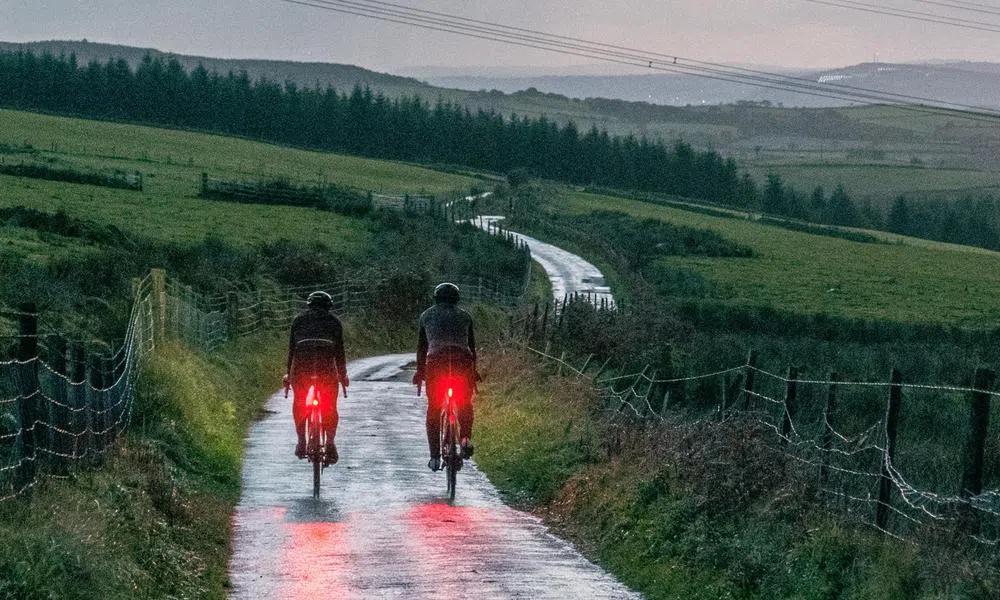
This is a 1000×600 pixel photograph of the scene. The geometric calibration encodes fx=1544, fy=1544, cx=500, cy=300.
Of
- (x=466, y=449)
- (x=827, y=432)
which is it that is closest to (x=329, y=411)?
(x=466, y=449)

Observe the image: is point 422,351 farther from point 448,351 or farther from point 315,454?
point 315,454

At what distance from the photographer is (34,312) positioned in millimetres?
10758

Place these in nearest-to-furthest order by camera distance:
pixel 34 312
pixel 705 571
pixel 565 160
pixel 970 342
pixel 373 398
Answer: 1. pixel 34 312
2. pixel 705 571
3. pixel 373 398
4. pixel 970 342
5. pixel 565 160

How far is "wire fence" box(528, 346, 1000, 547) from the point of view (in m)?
10.0

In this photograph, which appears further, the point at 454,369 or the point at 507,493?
the point at 507,493

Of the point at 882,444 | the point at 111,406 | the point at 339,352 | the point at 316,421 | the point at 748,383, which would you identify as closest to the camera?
the point at 111,406

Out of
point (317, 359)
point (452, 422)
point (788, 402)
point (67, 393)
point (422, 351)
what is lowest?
point (452, 422)

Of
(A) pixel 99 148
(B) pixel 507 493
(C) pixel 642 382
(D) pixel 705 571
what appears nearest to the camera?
(D) pixel 705 571

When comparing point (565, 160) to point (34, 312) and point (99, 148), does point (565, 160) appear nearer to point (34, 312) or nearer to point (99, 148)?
point (99, 148)

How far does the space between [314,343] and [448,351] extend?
1.43 meters

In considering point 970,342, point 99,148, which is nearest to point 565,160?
point 99,148

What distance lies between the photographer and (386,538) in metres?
13.2

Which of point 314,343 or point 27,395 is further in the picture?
point 314,343

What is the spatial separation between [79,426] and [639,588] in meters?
4.63
